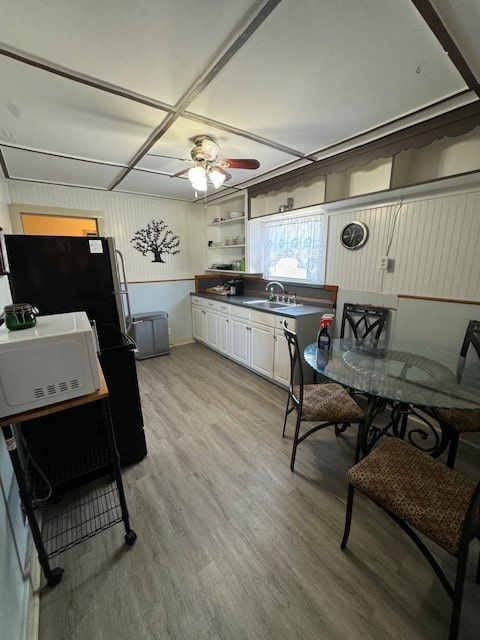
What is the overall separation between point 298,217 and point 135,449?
2924mm

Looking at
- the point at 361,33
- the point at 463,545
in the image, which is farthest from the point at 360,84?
the point at 463,545

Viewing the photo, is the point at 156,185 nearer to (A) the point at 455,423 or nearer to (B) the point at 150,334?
(B) the point at 150,334

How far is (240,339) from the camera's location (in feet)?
11.5

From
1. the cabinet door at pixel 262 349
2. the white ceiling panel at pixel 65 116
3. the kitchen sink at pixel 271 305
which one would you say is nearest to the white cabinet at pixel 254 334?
the cabinet door at pixel 262 349

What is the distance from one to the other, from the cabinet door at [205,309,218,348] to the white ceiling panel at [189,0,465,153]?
2.59 meters

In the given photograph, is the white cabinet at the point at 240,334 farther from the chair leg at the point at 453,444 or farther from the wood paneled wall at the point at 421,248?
the chair leg at the point at 453,444

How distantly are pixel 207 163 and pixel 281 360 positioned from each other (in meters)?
2.03

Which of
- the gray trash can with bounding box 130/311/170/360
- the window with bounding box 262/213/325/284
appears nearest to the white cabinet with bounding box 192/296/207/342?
the gray trash can with bounding box 130/311/170/360

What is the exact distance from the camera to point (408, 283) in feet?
7.64

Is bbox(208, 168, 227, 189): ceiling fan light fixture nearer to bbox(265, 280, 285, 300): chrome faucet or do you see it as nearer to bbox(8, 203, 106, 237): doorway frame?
bbox(265, 280, 285, 300): chrome faucet

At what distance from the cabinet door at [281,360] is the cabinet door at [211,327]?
51.9 inches

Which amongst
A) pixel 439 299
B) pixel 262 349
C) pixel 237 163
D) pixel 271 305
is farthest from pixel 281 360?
pixel 237 163

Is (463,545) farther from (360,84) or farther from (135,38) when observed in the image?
(135,38)

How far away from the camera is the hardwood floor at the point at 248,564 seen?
1084 mm
